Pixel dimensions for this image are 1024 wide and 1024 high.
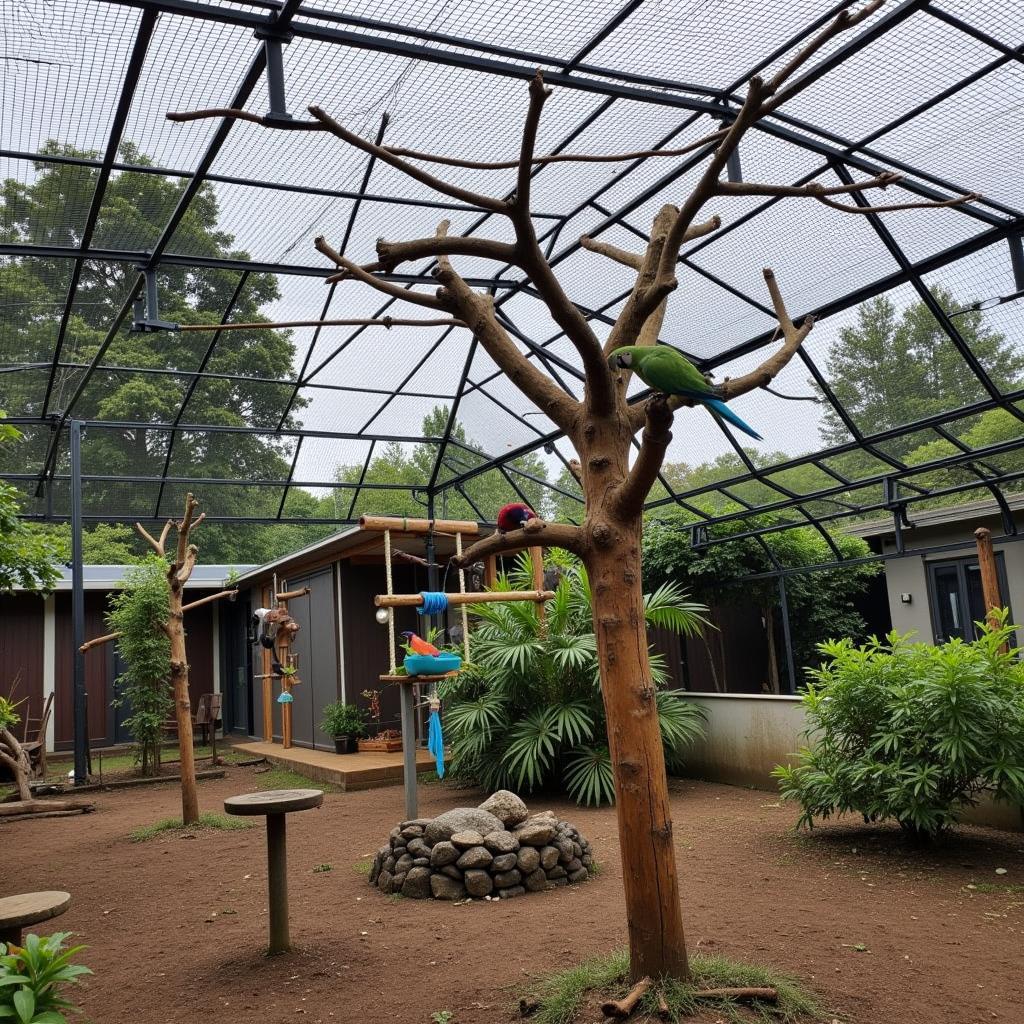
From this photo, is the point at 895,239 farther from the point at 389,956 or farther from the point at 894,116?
the point at 389,956

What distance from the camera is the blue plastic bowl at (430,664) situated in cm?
658

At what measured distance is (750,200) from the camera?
25.5ft

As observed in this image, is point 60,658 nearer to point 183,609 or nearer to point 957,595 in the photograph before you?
point 183,609

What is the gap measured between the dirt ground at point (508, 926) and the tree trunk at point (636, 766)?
617 millimetres

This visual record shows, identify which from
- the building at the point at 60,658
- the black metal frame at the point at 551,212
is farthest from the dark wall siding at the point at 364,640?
the building at the point at 60,658

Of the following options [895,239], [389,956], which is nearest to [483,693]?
[389,956]

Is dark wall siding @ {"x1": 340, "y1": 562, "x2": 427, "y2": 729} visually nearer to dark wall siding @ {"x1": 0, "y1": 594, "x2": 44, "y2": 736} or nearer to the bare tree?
dark wall siding @ {"x1": 0, "y1": 594, "x2": 44, "y2": 736}

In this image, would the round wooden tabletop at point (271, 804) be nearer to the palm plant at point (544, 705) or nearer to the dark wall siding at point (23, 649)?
the palm plant at point (544, 705)

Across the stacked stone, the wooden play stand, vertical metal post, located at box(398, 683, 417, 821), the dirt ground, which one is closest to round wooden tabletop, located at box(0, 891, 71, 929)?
the dirt ground

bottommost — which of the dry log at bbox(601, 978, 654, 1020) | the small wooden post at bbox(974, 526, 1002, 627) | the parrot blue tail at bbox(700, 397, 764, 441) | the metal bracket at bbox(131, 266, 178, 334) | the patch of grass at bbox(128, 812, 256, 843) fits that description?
the patch of grass at bbox(128, 812, 256, 843)

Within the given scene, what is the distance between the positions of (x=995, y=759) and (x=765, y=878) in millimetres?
1467

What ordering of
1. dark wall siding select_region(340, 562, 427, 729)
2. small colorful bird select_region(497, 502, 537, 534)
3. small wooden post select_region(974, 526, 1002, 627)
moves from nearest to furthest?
small colorful bird select_region(497, 502, 537, 534) < small wooden post select_region(974, 526, 1002, 627) < dark wall siding select_region(340, 562, 427, 729)

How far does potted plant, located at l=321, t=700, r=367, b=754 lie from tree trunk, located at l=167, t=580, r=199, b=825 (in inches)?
145

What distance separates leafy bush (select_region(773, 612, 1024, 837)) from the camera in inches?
201
